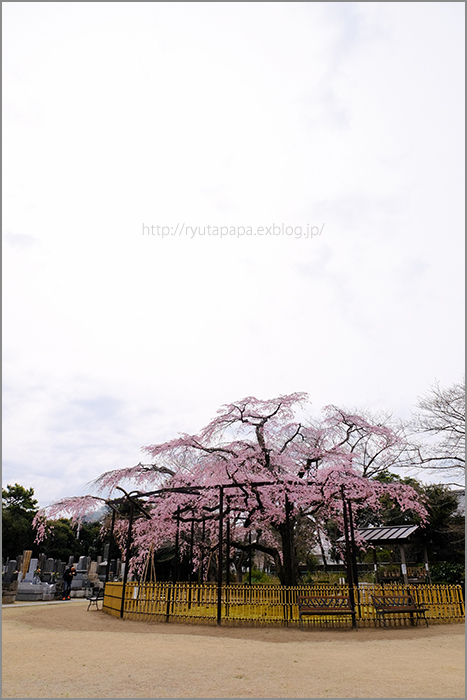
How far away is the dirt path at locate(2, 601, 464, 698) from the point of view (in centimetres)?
608

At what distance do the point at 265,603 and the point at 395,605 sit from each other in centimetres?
374

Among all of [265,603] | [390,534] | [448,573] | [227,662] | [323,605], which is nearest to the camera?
[227,662]

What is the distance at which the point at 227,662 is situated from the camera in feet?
25.8

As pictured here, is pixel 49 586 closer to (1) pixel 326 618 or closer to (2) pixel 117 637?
(2) pixel 117 637

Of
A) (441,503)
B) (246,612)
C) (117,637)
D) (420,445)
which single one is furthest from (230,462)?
(441,503)

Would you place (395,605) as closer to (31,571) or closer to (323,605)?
(323,605)

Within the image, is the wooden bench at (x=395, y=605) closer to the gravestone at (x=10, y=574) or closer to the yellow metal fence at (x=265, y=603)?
the yellow metal fence at (x=265, y=603)

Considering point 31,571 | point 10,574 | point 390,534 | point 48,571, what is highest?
point 390,534

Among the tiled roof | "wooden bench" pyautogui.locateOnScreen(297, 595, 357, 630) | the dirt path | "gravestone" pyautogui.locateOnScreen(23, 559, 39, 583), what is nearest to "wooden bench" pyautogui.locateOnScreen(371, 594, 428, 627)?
the dirt path

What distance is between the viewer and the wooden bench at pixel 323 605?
12.3 m

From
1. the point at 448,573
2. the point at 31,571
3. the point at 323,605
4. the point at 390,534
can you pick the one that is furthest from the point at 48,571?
the point at 448,573

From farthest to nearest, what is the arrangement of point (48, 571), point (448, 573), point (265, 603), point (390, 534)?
point (48, 571) → point (448, 573) → point (390, 534) → point (265, 603)

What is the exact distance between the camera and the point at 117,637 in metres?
10.7

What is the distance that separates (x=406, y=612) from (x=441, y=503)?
47.2ft
